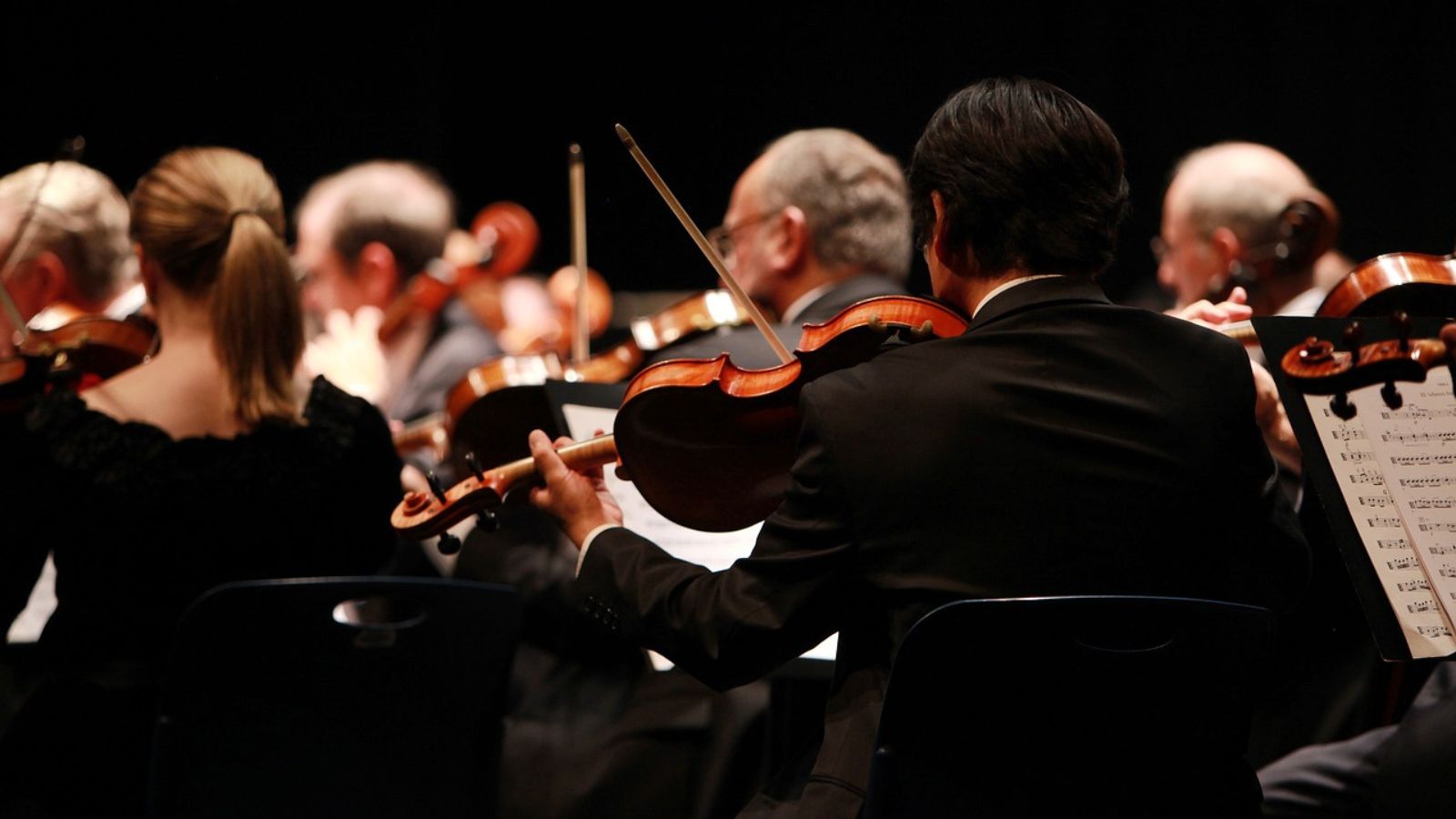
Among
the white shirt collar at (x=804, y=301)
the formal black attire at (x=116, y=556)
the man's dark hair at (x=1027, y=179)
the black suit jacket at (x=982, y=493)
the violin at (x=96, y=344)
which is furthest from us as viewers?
the white shirt collar at (x=804, y=301)

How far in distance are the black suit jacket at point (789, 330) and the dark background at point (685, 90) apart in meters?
0.84

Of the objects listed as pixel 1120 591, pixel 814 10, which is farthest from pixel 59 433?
pixel 814 10

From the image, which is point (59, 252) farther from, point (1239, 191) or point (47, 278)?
point (1239, 191)

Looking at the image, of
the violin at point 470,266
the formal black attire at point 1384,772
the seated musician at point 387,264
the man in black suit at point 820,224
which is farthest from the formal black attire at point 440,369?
the formal black attire at point 1384,772

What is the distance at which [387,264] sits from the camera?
4.30m

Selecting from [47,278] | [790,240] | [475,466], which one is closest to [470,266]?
[47,278]

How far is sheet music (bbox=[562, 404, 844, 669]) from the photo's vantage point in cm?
224

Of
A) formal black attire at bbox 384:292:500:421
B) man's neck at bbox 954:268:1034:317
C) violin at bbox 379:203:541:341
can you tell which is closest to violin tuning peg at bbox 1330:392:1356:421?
man's neck at bbox 954:268:1034:317

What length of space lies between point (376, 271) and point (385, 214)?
0.18 m

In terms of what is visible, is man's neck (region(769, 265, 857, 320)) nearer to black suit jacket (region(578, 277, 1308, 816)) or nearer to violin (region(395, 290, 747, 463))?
violin (region(395, 290, 747, 463))

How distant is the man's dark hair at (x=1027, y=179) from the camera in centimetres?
158

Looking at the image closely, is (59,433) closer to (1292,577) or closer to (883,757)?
(883,757)

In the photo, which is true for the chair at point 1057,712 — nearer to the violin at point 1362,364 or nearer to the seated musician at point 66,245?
the violin at point 1362,364

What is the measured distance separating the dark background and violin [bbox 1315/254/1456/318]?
1.71 metres
